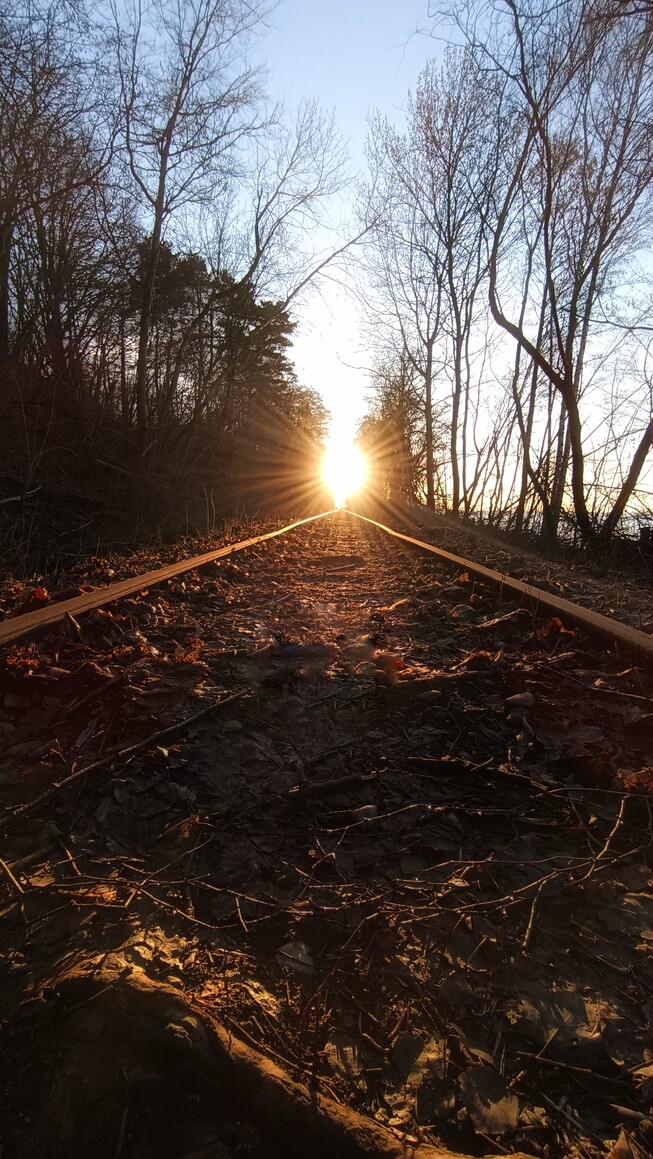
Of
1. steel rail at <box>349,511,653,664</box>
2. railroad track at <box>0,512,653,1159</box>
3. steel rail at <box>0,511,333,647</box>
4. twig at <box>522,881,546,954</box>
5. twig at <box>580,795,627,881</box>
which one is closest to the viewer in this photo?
railroad track at <box>0,512,653,1159</box>

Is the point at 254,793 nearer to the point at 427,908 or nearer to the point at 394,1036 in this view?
the point at 427,908

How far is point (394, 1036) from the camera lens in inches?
50.9

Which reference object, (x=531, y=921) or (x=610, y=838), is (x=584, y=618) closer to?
(x=610, y=838)

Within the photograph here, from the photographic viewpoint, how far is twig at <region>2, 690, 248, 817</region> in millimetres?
2020

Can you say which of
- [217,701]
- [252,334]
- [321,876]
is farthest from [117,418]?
[321,876]

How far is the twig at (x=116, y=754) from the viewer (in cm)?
202

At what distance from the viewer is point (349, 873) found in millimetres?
1809

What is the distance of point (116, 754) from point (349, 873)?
1.04 m

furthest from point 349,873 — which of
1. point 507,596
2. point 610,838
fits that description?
point 507,596

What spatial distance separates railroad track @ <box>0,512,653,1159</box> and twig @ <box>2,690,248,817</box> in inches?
0.6

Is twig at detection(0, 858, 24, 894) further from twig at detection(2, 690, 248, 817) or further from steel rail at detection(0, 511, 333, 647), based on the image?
steel rail at detection(0, 511, 333, 647)

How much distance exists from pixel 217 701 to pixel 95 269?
1465 centimetres

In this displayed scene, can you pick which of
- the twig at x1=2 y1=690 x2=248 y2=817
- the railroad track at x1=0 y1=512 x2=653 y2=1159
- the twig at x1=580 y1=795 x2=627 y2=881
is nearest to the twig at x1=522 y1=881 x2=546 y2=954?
the railroad track at x1=0 y1=512 x2=653 y2=1159

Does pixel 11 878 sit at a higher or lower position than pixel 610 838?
lower
